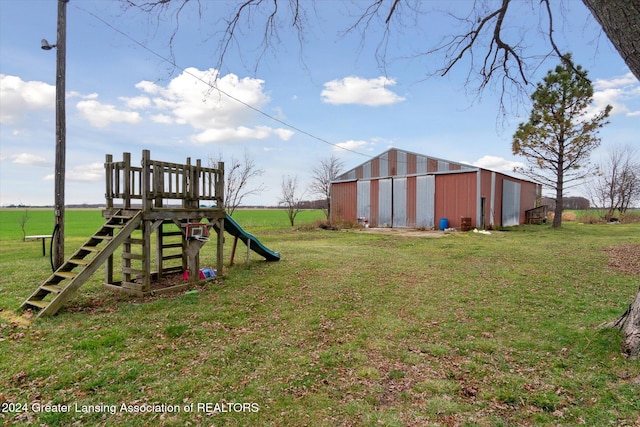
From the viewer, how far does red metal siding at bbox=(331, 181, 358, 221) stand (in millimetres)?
23344

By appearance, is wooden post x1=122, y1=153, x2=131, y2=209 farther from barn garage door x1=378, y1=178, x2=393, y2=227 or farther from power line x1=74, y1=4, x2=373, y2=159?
barn garage door x1=378, y1=178, x2=393, y2=227

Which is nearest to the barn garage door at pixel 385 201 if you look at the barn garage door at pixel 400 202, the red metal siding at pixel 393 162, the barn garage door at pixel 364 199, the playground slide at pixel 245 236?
the barn garage door at pixel 400 202

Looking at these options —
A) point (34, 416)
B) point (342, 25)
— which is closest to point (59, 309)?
point (34, 416)

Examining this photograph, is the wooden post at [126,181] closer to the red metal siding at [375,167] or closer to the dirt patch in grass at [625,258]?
the dirt patch in grass at [625,258]

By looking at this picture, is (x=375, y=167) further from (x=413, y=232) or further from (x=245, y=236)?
(x=245, y=236)

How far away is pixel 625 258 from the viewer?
30.8 feet

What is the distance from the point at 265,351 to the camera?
3.85 metres

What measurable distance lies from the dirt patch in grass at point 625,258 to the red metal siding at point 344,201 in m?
14.1

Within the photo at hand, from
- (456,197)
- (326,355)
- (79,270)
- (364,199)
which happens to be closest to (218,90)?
(79,270)

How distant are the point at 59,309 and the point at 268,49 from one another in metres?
4.86

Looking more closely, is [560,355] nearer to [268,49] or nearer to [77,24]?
[268,49]

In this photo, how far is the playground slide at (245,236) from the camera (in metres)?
8.36

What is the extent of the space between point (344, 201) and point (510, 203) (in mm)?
11386

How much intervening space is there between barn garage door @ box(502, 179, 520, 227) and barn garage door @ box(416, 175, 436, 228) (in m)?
5.87
